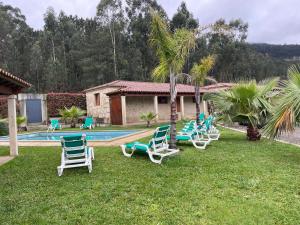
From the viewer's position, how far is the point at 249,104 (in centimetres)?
1126

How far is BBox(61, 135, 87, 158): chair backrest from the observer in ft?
22.2

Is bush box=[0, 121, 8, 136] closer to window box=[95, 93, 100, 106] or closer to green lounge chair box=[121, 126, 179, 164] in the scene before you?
window box=[95, 93, 100, 106]

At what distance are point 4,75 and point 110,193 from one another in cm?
541

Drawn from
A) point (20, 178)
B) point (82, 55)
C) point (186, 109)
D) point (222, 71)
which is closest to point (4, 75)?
point (20, 178)

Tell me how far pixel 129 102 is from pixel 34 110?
9148 millimetres

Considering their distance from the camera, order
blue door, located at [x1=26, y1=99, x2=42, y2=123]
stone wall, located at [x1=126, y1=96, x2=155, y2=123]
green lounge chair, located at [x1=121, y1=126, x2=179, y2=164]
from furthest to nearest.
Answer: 1. stone wall, located at [x1=126, y1=96, x2=155, y2=123]
2. blue door, located at [x1=26, y1=99, x2=42, y2=123]
3. green lounge chair, located at [x1=121, y1=126, x2=179, y2=164]

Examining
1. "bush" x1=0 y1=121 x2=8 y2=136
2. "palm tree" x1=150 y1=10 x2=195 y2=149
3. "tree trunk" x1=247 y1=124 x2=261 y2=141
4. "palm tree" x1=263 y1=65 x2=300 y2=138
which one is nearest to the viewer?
"palm tree" x1=263 y1=65 x2=300 y2=138

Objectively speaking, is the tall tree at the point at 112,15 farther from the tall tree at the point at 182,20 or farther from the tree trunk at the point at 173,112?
the tree trunk at the point at 173,112

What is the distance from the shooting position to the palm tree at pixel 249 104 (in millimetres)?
11242

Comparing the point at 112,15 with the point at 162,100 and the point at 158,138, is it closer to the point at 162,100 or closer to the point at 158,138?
the point at 162,100

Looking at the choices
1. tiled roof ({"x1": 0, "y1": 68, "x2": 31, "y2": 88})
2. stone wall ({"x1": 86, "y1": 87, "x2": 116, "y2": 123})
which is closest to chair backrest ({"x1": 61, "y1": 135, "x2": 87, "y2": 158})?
tiled roof ({"x1": 0, "y1": 68, "x2": 31, "y2": 88})

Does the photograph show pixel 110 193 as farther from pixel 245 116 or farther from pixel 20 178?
pixel 245 116

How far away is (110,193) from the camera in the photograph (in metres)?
4.99

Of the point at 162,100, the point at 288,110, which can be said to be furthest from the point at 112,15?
the point at 288,110
